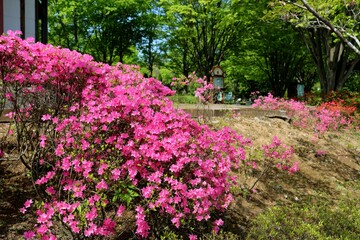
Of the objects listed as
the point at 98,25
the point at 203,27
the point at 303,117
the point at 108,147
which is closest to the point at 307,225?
the point at 108,147

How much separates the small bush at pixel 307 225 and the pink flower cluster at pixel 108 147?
1.90 feet

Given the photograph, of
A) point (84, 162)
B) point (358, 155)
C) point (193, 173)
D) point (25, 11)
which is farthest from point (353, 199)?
point (25, 11)

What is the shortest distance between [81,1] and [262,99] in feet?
43.5

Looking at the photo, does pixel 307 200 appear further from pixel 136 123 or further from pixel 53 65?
pixel 53 65

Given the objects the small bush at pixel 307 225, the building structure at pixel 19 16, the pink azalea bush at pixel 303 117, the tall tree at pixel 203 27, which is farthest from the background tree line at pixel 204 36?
the small bush at pixel 307 225

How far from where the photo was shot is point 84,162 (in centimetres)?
254

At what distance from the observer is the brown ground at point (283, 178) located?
12.1 ft

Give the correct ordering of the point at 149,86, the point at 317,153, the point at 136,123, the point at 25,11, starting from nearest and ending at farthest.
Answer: the point at 136,123
the point at 149,86
the point at 317,153
the point at 25,11

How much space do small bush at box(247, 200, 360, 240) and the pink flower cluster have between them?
0.58 metres

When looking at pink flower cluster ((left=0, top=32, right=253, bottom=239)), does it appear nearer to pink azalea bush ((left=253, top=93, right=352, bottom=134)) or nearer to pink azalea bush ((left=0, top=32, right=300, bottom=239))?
pink azalea bush ((left=0, top=32, right=300, bottom=239))

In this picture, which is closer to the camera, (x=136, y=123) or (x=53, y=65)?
(x=136, y=123)

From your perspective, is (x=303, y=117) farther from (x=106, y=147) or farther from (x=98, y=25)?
(x=98, y=25)

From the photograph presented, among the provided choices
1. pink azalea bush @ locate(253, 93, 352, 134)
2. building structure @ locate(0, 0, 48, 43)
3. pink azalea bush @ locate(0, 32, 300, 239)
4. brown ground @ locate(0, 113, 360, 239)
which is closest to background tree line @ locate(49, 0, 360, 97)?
pink azalea bush @ locate(253, 93, 352, 134)

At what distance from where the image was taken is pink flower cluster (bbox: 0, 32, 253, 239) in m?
2.57
